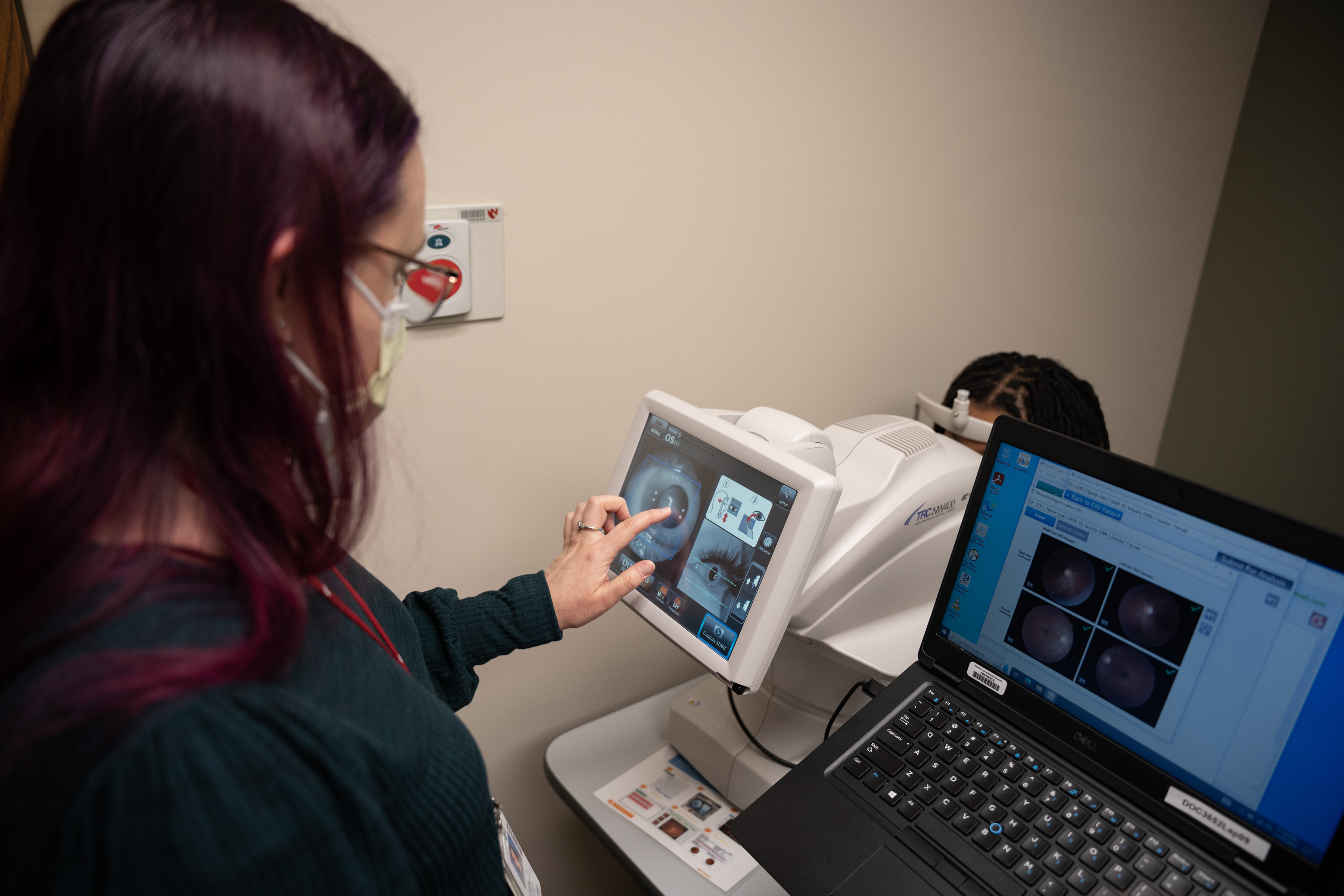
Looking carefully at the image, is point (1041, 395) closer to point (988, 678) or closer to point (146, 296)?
point (988, 678)

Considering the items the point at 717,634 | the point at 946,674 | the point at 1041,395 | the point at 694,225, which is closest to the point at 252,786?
the point at 717,634

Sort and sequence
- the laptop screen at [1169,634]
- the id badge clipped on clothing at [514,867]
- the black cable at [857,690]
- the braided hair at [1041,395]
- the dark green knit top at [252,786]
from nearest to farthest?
the dark green knit top at [252,786] < the laptop screen at [1169,634] < the id badge clipped on clothing at [514,867] < the black cable at [857,690] < the braided hair at [1041,395]

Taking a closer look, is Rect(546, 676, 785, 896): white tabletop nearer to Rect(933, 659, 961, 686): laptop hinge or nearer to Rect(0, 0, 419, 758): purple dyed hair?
Rect(933, 659, 961, 686): laptop hinge

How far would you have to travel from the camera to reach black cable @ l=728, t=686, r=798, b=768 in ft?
3.24

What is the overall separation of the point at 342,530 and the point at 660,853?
0.64 metres

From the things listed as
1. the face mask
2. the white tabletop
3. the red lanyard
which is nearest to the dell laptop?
the white tabletop

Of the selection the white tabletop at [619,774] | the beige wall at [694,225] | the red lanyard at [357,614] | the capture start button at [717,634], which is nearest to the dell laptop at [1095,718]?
the capture start button at [717,634]

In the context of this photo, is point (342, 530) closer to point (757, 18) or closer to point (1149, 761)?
point (1149, 761)

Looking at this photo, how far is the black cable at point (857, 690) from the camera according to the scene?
0.90 m

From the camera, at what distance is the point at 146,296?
0.42 meters

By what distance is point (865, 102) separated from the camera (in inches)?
52.6

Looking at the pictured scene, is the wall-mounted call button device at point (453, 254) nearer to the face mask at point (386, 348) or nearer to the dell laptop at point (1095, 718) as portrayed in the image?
the face mask at point (386, 348)

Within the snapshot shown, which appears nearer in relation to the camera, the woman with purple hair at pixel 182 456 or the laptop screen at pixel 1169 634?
the woman with purple hair at pixel 182 456

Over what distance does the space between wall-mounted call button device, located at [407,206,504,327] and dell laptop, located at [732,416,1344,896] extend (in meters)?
0.65
